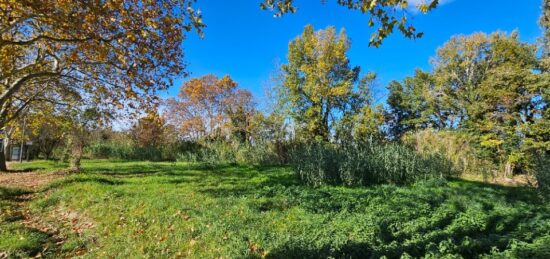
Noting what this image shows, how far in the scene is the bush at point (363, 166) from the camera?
888cm

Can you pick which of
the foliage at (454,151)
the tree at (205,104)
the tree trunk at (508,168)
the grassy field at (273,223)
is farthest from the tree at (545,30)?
the tree at (205,104)

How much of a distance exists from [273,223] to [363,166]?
15.5 ft

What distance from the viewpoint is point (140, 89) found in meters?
9.55

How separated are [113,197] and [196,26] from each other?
4548 millimetres

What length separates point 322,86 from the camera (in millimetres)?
21422

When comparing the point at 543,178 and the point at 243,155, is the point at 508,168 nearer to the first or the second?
the point at 543,178

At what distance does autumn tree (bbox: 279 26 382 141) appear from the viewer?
21.5 metres

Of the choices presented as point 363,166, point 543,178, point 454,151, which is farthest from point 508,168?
point 363,166

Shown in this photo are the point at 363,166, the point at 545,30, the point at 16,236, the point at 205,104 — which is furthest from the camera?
the point at 205,104

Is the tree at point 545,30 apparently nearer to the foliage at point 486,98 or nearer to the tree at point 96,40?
the foliage at point 486,98

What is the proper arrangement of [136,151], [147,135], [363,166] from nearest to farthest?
[363,166] < [136,151] < [147,135]

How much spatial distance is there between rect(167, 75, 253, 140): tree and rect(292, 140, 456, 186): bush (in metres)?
18.5

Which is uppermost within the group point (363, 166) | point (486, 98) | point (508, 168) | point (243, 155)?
point (486, 98)

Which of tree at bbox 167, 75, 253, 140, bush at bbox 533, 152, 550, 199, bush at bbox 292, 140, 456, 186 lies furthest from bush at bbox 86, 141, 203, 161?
bush at bbox 533, 152, 550, 199
